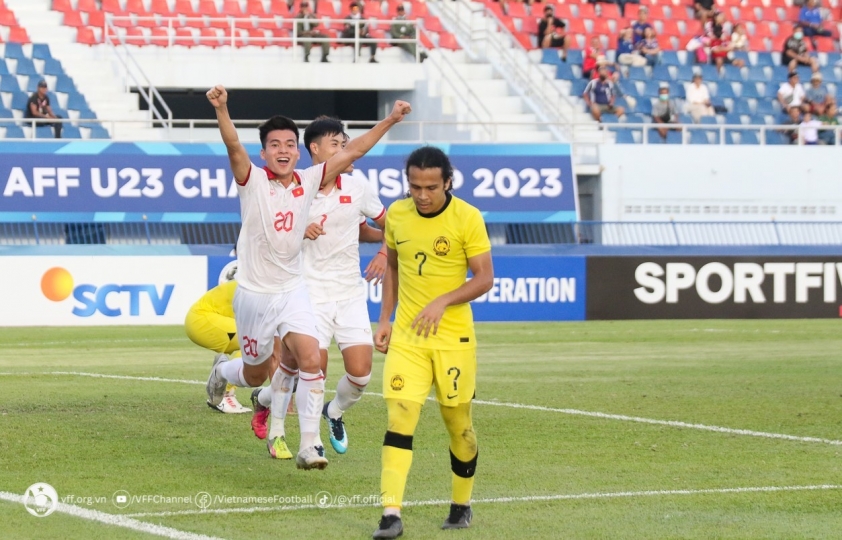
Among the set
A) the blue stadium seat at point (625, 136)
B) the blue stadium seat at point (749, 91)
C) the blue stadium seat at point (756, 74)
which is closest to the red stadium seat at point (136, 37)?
the blue stadium seat at point (625, 136)

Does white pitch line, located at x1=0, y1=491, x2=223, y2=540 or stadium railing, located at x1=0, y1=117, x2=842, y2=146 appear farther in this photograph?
stadium railing, located at x1=0, y1=117, x2=842, y2=146

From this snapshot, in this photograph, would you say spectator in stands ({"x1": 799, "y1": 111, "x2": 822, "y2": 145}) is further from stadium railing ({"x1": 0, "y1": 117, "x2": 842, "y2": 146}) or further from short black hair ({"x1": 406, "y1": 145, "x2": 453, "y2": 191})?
short black hair ({"x1": 406, "y1": 145, "x2": 453, "y2": 191})

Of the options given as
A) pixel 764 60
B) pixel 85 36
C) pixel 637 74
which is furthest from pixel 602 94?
pixel 85 36

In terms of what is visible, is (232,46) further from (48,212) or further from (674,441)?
(674,441)

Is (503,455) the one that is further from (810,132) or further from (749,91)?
(749,91)

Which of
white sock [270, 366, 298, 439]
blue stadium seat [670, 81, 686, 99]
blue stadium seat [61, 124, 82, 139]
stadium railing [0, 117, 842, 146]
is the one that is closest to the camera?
white sock [270, 366, 298, 439]

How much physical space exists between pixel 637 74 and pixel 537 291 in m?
9.20

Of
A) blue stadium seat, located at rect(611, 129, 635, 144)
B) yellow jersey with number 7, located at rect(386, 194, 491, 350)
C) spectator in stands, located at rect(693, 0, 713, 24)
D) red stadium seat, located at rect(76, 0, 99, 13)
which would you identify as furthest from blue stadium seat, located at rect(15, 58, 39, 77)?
yellow jersey with number 7, located at rect(386, 194, 491, 350)

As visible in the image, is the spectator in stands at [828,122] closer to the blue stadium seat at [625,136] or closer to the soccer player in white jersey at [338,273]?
the blue stadium seat at [625,136]

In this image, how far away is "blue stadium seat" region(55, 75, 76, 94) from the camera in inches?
1076

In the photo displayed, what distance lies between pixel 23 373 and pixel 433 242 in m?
8.92

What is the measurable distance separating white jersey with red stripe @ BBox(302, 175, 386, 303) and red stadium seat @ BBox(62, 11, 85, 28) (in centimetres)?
2161

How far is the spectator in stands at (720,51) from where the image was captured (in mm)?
32219

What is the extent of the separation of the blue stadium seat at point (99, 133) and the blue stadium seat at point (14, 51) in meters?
2.87
